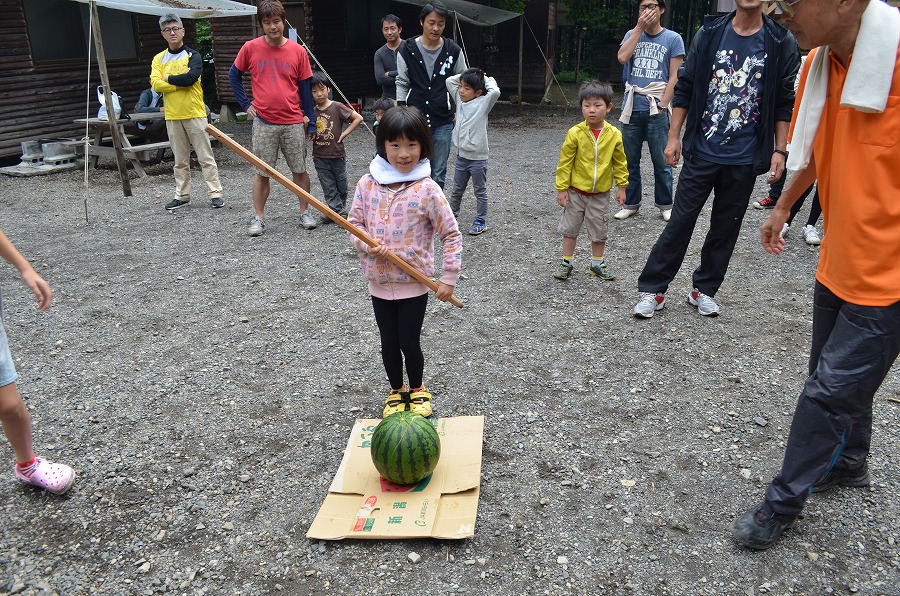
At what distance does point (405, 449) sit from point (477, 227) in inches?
162

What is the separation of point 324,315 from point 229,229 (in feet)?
8.78

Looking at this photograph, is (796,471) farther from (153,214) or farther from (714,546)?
(153,214)

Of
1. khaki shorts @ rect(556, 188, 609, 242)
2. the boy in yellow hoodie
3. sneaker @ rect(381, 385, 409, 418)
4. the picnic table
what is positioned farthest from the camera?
the picnic table

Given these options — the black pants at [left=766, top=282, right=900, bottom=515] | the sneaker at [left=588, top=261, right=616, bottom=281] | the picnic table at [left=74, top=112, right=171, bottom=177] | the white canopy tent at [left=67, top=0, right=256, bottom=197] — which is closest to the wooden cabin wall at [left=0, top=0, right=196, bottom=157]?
the picnic table at [left=74, top=112, right=171, bottom=177]

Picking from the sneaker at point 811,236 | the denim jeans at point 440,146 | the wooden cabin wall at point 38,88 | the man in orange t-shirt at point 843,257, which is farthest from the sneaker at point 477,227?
the wooden cabin wall at point 38,88

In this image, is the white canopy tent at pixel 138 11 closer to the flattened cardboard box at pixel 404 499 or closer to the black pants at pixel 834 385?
the flattened cardboard box at pixel 404 499

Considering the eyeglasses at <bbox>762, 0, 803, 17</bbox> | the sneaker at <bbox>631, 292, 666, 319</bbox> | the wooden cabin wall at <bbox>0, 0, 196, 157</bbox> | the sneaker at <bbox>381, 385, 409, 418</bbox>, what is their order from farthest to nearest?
the wooden cabin wall at <bbox>0, 0, 196, 157</bbox>, the sneaker at <bbox>631, 292, 666, 319</bbox>, the sneaker at <bbox>381, 385, 409, 418</bbox>, the eyeglasses at <bbox>762, 0, 803, 17</bbox>

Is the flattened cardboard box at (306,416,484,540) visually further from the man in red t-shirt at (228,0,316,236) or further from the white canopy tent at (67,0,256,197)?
the white canopy tent at (67,0,256,197)

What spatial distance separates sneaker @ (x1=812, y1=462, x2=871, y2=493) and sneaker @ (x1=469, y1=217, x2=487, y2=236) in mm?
4235

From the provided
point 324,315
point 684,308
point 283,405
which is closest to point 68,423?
point 283,405

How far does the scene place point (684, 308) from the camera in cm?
499

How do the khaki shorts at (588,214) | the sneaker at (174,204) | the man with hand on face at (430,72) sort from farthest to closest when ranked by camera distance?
the sneaker at (174,204) < the man with hand on face at (430,72) < the khaki shorts at (588,214)

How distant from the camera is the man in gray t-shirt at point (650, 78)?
6.47 metres

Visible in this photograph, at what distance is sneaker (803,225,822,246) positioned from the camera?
6.20 metres
